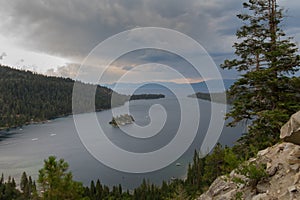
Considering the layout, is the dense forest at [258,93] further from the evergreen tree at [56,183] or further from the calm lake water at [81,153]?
the calm lake water at [81,153]

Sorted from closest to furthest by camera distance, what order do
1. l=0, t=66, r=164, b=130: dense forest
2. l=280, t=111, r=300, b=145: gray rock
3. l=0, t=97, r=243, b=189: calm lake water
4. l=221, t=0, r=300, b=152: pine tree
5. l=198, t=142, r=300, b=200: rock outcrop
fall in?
l=198, t=142, r=300, b=200: rock outcrop < l=280, t=111, r=300, b=145: gray rock < l=221, t=0, r=300, b=152: pine tree < l=0, t=97, r=243, b=189: calm lake water < l=0, t=66, r=164, b=130: dense forest

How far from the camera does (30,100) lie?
501ft

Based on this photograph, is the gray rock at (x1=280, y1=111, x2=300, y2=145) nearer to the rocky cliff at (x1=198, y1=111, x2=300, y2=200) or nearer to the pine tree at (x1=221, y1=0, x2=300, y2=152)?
the rocky cliff at (x1=198, y1=111, x2=300, y2=200)

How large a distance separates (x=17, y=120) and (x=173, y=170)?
3823 inches

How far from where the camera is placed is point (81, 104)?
506ft

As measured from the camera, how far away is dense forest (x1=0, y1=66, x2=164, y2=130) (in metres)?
125

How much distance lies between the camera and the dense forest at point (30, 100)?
12499 centimetres

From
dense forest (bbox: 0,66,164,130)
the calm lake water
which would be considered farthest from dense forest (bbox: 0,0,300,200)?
dense forest (bbox: 0,66,164,130)

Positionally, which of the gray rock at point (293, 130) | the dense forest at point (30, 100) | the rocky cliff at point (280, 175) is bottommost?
the rocky cliff at point (280, 175)

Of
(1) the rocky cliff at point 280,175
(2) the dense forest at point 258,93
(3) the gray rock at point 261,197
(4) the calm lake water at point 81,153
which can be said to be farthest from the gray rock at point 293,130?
(4) the calm lake water at point 81,153

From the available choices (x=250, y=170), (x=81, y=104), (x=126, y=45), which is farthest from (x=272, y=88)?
(x=81, y=104)

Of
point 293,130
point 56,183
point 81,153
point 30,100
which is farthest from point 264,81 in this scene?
point 30,100

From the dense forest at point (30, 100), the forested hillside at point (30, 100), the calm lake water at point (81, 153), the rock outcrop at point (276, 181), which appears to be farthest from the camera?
the forested hillside at point (30, 100)

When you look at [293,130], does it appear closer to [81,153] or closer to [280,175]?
[280,175]
